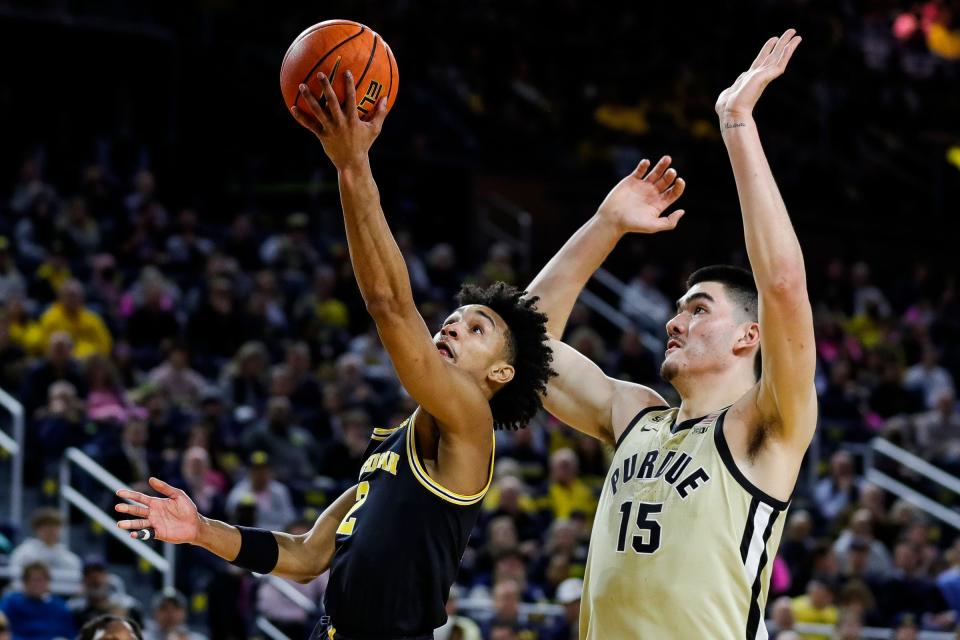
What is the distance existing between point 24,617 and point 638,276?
33.0 ft

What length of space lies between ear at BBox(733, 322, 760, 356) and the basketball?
1358 mm

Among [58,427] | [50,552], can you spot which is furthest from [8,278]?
[50,552]

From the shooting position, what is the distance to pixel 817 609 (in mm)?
11406

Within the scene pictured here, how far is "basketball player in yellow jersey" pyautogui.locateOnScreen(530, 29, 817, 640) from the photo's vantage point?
4.36 m

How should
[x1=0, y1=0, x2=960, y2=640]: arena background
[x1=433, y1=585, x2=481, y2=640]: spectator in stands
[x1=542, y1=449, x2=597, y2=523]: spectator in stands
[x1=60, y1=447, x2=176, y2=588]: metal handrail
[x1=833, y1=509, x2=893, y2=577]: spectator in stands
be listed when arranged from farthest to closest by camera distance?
[x1=542, y1=449, x2=597, y2=523]: spectator in stands → [x1=833, y1=509, x2=893, y2=577]: spectator in stands → [x1=0, y1=0, x2=960, y2=640]: arena background → [x1=60, y1=447, x2=176, y2=588]: metal handrail → [x1=433, y1=585, x2=481, y2=640]: spectator in stands

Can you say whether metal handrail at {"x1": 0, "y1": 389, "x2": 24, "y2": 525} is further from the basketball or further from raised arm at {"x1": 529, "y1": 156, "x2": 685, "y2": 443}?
the basketball

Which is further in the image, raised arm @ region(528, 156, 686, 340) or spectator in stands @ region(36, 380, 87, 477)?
spectator in stands @ region(36, 380, 87, 477)

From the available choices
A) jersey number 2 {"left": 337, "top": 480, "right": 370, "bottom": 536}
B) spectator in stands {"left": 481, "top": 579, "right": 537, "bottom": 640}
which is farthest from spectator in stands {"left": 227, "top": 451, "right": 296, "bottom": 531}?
jersey number 2 {"left": 337, "top": 480, "right": 370, "bottom": 536}

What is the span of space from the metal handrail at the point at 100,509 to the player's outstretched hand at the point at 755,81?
6.61 meters

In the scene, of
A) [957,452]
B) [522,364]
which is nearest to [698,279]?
[522,364]

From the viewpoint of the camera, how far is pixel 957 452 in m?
14.6

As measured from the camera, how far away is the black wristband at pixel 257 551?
194 inches

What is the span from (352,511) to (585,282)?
143 cm

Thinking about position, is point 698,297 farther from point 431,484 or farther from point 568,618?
point 568,618
